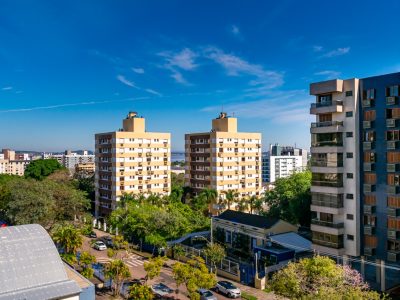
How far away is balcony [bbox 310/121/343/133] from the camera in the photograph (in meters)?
43.0

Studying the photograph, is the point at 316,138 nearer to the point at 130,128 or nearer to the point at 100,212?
the point at 130,128

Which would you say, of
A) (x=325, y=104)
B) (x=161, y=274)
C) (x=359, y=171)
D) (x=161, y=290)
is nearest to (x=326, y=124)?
(x=325, y=104)

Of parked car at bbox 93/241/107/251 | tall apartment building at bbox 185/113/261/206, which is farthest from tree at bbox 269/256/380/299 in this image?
tall apartment building at bbox 185/113/261/206

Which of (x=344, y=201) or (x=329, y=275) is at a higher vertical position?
(x=344, y=201)

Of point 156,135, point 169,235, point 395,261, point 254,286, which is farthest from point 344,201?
point 156,135

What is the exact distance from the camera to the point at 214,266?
46.0 m

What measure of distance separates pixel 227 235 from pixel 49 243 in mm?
30225

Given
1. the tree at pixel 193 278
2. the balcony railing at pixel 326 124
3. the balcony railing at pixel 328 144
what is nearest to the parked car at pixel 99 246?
the tree at pixel 193 278

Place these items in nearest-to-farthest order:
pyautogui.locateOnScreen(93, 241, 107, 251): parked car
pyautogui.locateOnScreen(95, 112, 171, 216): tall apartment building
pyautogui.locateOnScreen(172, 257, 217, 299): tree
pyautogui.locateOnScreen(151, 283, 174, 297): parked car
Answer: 1. pyautogui.locateOnScreen(172, 257, 217, 299): tree
2. pyautogui.locateOnScreen(151, 283, 174, 297): parked car
3. pyautogui.locateOnScreen(93, 241, 107, 251): parked car
4. pyautogui.locateOnScreen(95, 112, 171, 216): tall apartment building

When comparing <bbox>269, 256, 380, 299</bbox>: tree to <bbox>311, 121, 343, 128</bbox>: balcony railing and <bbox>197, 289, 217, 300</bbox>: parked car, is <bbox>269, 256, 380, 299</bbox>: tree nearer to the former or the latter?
<bbox>197, 289, 217, 300</bbox>: parked car

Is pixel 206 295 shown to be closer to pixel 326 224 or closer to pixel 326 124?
pixel 326 224

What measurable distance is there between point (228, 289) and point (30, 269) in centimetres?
1844

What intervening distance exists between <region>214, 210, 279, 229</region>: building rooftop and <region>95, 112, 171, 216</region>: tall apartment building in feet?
88.8

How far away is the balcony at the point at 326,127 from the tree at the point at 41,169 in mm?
79674
